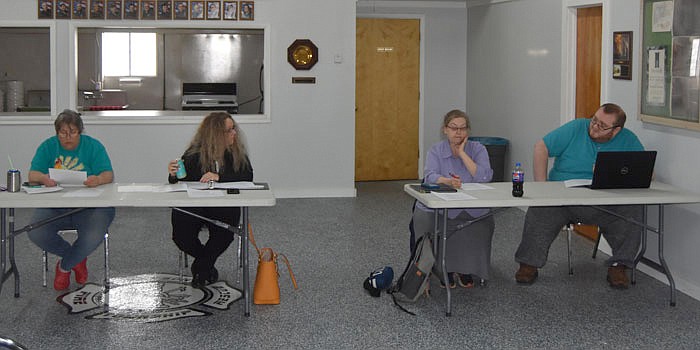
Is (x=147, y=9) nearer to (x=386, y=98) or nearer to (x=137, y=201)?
(x=386, y=98)

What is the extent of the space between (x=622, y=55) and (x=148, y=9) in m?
4.61

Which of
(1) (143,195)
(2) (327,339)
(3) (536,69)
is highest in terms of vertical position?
(3) (536,69)

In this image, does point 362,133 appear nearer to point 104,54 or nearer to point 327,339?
point 104,54

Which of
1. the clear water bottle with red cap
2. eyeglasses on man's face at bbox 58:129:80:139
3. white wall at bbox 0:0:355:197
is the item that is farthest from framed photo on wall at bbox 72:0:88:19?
the clear water bottle with red cap

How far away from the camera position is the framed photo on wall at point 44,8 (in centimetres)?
877

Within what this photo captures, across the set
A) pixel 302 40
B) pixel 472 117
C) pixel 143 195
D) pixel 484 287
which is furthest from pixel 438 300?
pixel 472 117

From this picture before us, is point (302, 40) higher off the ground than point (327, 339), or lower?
higher

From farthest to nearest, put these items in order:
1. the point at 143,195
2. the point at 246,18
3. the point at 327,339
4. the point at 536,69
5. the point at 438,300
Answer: the point at 246,18, the point at 536,69, the point at 438,300, the point at 143,195, the point at 327,339

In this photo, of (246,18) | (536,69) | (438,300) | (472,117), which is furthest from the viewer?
(472,117)

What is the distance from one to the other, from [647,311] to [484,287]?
95cm

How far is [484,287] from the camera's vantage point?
18.5 ft

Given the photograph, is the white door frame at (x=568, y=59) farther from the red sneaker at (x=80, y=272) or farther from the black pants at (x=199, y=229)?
the red sneaker at (x=80, y=272)

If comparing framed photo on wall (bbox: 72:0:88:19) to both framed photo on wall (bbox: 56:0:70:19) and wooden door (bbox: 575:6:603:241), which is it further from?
wooden door (bbox: 575:6:603:241)

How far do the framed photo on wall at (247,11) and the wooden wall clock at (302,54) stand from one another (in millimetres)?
479
